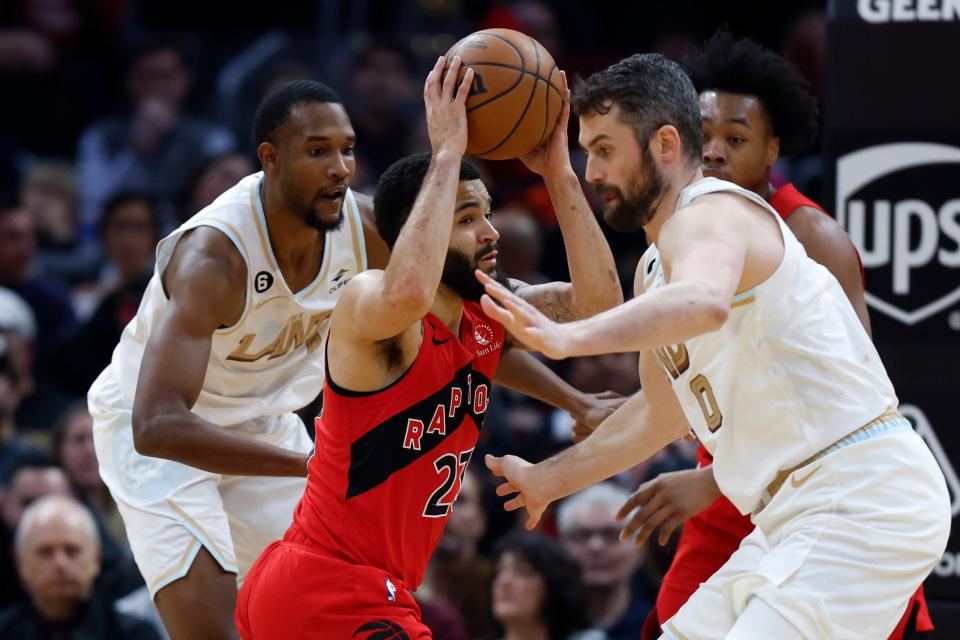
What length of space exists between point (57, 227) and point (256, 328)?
6.48m

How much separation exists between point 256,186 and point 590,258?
144 cm

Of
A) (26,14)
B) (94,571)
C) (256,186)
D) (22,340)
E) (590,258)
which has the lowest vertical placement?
(94,571)

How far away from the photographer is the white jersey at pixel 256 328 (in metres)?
5.61

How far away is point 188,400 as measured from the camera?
5.27m

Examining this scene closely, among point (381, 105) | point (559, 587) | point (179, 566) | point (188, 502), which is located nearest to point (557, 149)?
point (188, 502)

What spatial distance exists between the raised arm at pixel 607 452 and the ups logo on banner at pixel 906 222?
155 cm

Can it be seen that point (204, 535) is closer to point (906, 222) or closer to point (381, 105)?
point (906, 222)

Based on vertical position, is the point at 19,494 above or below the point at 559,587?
above

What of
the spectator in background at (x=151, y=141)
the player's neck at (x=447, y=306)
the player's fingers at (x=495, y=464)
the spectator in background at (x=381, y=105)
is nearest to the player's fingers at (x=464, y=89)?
the player's neck at (x=447, y=306)

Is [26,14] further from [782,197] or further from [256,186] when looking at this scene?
[782,197]

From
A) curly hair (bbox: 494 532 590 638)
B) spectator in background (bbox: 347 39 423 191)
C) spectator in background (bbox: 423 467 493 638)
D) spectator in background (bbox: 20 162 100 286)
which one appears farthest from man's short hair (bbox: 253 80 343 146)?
spectator in background (bbox: 20 162 100 286)

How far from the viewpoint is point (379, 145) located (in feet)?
37.1

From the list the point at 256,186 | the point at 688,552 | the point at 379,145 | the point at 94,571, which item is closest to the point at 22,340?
the point at 94,571

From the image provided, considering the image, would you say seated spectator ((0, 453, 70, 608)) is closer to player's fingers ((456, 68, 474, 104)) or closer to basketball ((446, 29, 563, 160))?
basketball ((446, 29, 563, 160))
